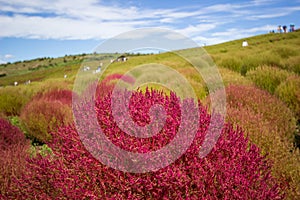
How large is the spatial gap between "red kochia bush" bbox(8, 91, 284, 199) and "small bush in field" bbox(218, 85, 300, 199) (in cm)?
42

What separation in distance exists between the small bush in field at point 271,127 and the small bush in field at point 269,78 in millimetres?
3284

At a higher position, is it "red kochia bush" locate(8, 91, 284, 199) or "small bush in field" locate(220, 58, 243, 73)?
"small bush in field" locate(220, 58, 243, 73)

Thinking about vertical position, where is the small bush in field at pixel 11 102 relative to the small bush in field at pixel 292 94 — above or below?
above

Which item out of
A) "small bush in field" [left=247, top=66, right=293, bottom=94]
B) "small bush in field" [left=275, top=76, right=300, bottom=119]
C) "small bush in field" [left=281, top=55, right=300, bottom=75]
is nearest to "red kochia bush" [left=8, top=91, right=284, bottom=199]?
"small bush in field" [left=275, top=76, right=300, bottom=119]

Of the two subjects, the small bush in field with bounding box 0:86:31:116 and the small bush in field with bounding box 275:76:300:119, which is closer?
the small bush in field with bounding box 275:76:300:119

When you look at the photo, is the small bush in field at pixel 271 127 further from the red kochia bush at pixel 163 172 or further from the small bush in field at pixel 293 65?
the small bush in field at pixel 293 65

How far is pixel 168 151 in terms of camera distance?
2393mm

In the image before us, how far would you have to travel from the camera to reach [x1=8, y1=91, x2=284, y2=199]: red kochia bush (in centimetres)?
229

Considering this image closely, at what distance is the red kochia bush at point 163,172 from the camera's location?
90.4 inches

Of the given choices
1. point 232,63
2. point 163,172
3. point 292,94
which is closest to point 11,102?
point 292,94

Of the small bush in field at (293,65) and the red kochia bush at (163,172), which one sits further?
the small bush in field at (293,65)

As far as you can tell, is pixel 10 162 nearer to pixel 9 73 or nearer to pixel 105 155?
pixel 105 155

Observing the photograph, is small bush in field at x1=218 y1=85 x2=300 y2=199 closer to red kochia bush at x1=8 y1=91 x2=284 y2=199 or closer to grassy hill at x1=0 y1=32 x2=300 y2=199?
grassy hill at x1=0 y1=32 x2=300 y2=199

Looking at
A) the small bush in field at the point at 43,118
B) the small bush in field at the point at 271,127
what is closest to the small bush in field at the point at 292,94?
the small bush in field at the point at 271,127
